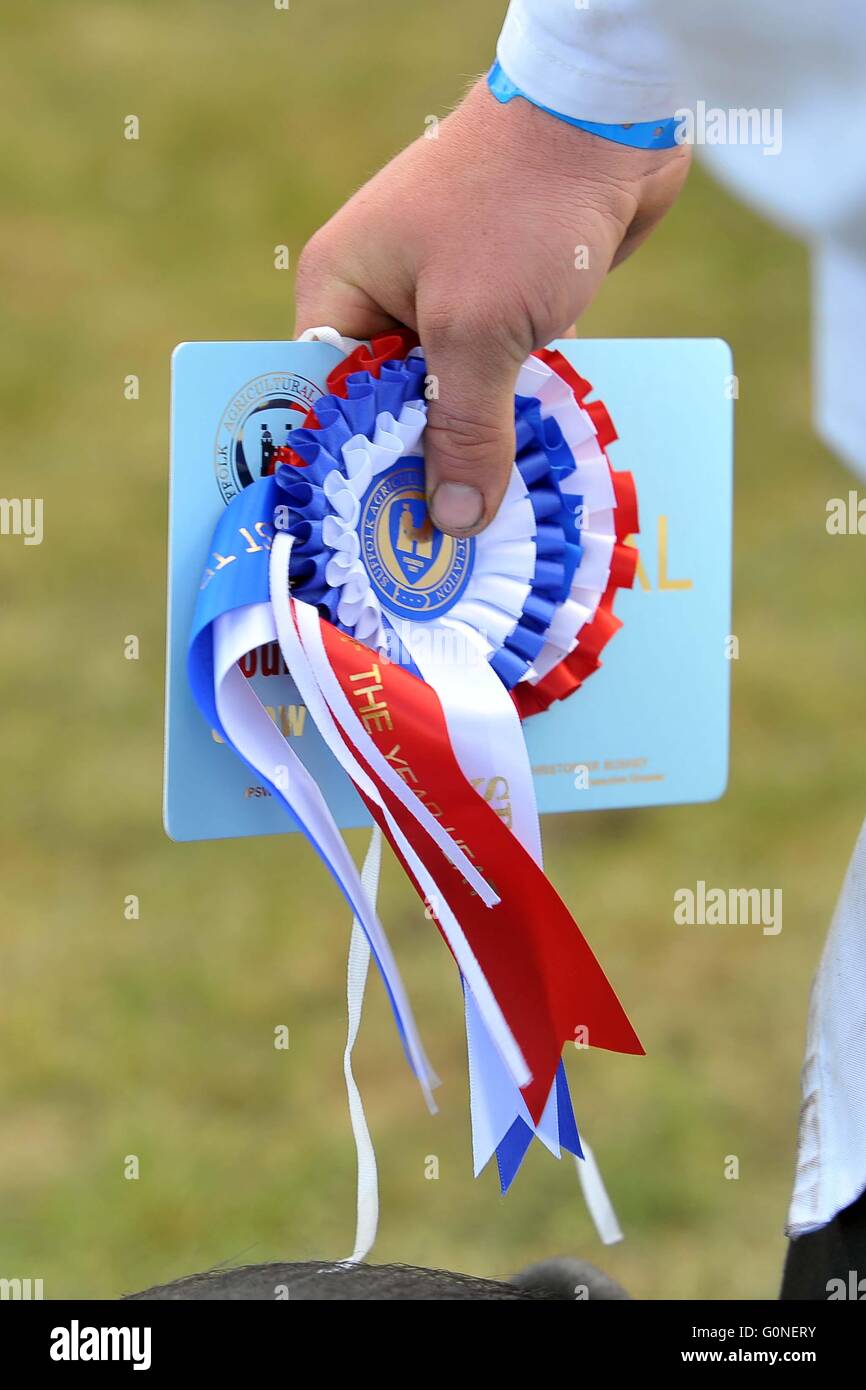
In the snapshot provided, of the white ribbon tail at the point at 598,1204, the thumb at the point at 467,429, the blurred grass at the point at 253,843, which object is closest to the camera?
the thumb at the point at 467,429

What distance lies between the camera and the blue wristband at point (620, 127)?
0.74m

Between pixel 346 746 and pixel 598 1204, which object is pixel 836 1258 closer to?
pixel 598 1204

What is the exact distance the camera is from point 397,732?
0.83 metres

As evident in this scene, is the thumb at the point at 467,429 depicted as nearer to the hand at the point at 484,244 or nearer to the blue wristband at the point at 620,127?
the hand at the point at 484,244

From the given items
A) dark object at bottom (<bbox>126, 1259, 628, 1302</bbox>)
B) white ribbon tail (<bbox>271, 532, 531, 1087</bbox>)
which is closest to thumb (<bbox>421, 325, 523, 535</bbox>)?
white ribbon tail (<bbox>271, 532, 531, 1087</bbox>)

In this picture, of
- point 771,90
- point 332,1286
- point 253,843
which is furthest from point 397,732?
point 253,843

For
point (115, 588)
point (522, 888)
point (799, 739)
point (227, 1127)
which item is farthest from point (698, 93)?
point (115, 588)

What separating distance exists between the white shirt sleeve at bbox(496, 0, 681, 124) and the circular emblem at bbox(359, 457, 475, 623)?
0.76ft

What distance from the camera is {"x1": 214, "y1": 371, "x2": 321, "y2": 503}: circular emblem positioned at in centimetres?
83

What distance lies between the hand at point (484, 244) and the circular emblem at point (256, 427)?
5 centimetres

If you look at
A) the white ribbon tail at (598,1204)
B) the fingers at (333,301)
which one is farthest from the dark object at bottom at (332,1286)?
the fingers at (333,301)

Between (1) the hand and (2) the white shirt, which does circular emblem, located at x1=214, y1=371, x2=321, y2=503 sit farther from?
(2) the white shirt
